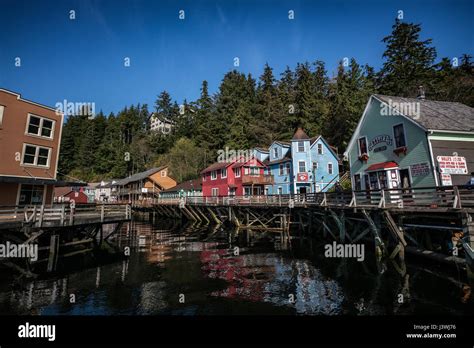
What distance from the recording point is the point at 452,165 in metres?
15.5

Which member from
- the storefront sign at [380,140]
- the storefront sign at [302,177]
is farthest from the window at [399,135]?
the storefront sign at [302,177]

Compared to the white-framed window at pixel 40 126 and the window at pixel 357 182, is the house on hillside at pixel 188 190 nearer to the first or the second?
the white-framed window at pixel 40 126

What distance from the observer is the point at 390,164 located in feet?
61.0

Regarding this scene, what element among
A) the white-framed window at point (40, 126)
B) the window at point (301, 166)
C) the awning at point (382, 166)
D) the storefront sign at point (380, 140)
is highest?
the white-framed window at point (40, 126)

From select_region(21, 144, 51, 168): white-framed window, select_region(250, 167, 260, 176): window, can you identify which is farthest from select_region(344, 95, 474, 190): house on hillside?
select_region(21, 144, 51, 168): white-framed window

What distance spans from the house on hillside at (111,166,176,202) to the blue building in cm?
3119

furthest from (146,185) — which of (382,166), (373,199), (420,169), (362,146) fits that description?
(420,169)

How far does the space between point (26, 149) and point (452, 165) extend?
97.2 ft

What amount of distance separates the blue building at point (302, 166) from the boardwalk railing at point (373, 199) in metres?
6.72

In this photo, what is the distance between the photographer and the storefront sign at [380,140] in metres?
19.2

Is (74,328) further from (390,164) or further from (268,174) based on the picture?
(268,174)

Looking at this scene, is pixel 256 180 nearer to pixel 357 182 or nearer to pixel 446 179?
pixel 357 182

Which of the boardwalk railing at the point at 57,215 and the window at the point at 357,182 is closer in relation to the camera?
the boardwalk railing at the point at 57,215

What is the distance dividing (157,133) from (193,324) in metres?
81.0
